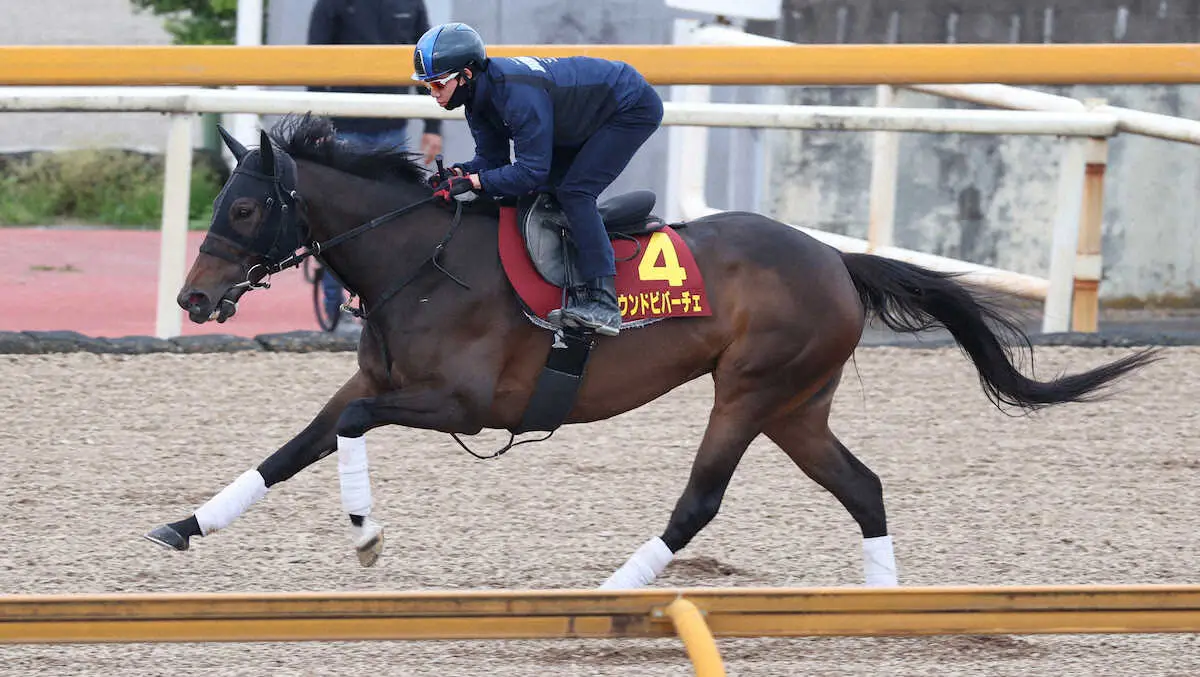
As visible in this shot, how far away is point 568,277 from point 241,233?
3.01 feet

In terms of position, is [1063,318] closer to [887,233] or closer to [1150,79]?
[887,233]

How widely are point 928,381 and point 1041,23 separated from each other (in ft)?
11.2

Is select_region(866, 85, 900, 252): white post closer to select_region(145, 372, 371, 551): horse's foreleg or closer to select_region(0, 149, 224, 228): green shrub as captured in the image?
select_region(145, 372, 371, 551): horse's foreleg

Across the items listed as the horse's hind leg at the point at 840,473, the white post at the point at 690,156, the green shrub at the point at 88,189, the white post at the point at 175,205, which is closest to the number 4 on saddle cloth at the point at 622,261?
the horse's hind leg at the point at 840,473

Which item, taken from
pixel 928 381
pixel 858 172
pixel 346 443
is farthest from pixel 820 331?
pixel 858 172

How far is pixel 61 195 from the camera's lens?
13633 millimetres

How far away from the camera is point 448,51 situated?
5.02 meters

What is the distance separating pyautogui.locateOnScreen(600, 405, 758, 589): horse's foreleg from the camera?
523 centimetres

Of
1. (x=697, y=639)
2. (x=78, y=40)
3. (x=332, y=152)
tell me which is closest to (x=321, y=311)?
(x=332, y=152)

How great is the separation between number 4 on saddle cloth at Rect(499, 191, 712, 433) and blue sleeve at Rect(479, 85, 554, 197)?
→ 184mm

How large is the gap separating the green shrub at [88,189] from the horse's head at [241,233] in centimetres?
814

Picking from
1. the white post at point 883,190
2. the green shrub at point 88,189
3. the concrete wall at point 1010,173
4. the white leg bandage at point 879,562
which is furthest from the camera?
the green shrub at point 88,189

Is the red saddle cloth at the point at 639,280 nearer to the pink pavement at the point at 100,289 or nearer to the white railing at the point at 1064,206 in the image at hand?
the white railing at the point at 1064,206

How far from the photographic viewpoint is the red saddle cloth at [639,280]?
5289 mm
